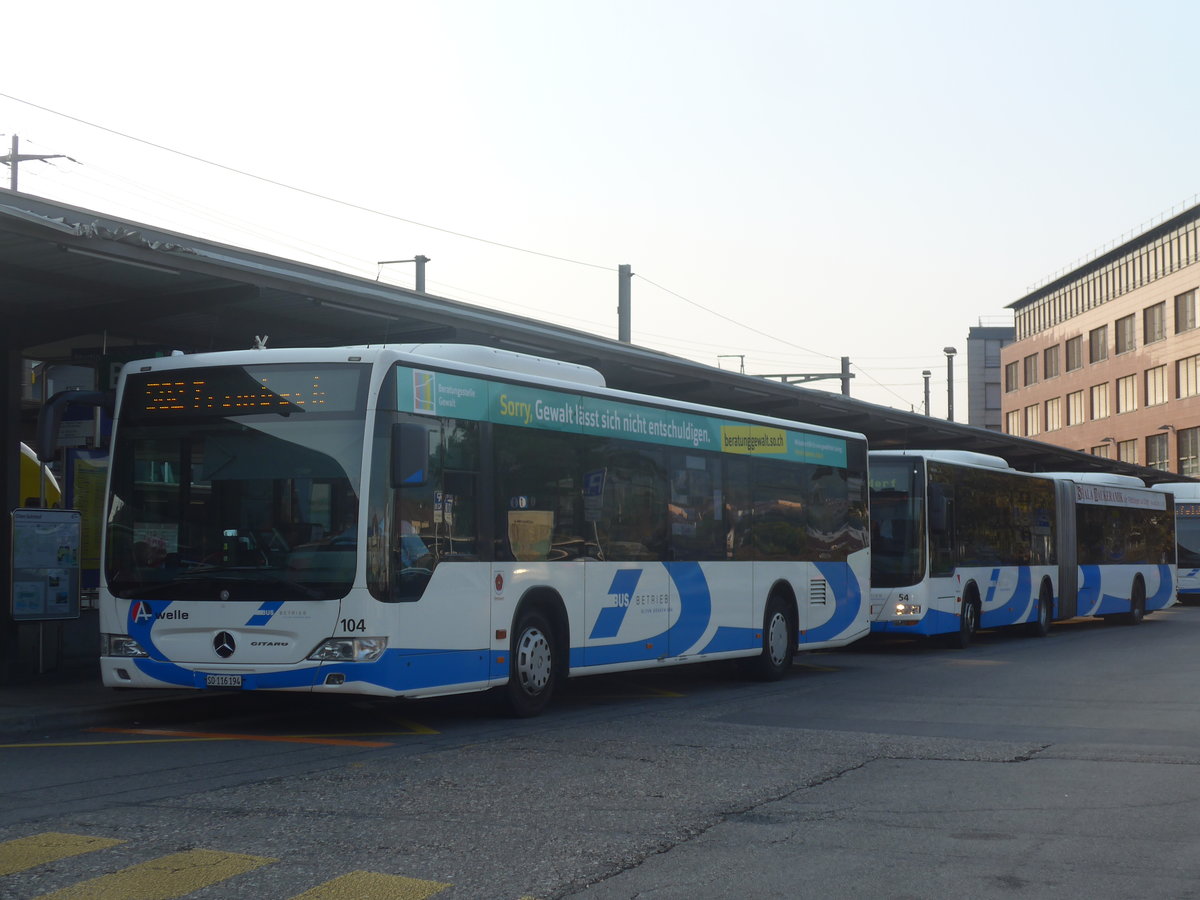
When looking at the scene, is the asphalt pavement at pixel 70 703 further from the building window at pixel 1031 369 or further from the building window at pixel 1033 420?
the building window at pixel 1031 369

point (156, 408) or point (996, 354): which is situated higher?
point (996, 354)

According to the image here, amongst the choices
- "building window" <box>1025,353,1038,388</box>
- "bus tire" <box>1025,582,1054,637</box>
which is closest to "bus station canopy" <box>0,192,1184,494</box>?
"bus tire" <box>1025,582,1054,637</box>

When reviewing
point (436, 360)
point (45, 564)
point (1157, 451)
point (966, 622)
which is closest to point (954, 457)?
point (966, 622)

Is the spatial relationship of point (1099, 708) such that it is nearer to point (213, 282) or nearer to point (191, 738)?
point (191, 738)

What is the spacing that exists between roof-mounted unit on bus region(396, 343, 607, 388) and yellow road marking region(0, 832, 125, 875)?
17.2 feet

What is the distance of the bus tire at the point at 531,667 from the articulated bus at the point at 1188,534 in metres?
34.2

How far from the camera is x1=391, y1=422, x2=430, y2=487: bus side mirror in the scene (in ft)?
35.7

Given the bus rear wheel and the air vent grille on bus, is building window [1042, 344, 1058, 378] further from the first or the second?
the air vent grille on bus

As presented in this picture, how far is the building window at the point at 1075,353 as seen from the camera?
95500 millimetres

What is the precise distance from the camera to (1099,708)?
44.9 ft

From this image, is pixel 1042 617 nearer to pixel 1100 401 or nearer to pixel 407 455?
pixel 407 455

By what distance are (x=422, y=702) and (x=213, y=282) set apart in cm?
445

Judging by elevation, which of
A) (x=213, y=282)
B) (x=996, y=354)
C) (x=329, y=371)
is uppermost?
(x=996, y=354)

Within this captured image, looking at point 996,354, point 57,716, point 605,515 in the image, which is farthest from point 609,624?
point 996,354
